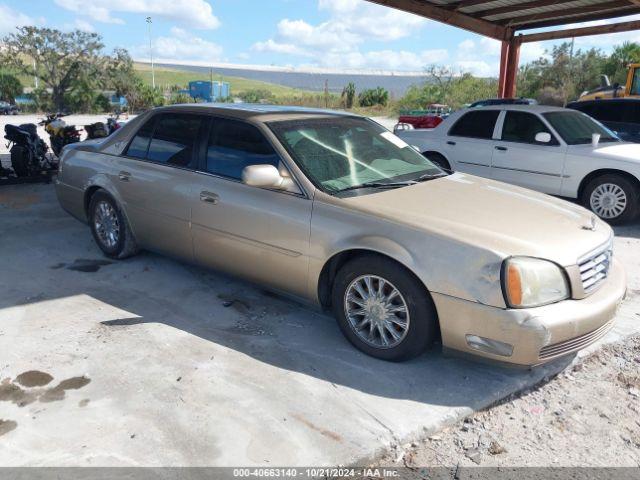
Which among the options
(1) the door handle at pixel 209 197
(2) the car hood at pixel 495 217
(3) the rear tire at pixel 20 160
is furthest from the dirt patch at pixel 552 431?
(3) the rear tire at pixel 20 160

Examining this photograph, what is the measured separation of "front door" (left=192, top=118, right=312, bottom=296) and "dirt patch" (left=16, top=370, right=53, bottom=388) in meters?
1.46

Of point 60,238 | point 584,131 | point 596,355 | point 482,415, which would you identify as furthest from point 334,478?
point 584,131

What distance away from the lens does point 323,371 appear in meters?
3.43

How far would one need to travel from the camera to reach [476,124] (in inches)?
330

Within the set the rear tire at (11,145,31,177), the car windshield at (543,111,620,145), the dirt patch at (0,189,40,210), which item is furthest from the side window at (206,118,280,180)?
the rear tire at (11,145,31,177)

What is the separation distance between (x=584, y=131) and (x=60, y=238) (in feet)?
23.3

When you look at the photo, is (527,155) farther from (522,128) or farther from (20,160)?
(20,160)

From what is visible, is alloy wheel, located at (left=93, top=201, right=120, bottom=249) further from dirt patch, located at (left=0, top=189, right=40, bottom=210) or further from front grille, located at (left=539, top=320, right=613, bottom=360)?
front grille, located at (left=539, top=320, right=613, bottom=360)

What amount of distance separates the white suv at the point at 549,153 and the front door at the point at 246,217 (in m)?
4.94

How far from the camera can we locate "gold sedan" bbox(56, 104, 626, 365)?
3051 millimetres

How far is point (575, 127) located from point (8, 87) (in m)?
41.1

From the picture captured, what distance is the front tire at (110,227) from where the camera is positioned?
512 centimetres

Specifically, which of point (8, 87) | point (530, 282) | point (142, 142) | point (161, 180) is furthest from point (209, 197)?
point (8, 87)

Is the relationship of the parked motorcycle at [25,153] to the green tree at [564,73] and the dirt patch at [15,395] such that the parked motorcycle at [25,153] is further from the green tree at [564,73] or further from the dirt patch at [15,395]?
the green tree at [564,73]
